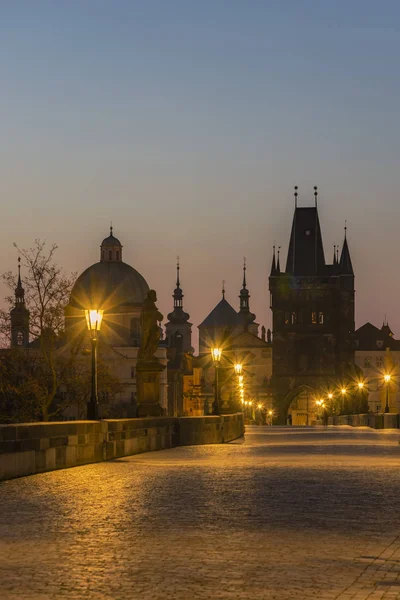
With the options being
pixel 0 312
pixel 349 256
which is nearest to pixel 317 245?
pixel 349 256

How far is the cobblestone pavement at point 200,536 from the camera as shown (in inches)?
368

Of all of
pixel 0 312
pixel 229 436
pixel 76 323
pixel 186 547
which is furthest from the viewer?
pixel 76 323

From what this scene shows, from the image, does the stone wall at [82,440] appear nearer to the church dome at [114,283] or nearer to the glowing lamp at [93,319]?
the glowing lamp at [93,319]

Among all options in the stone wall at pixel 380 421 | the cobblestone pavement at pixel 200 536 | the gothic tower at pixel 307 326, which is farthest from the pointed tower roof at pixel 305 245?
the cobblestone pavement at pixel 200 536

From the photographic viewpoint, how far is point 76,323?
5846 inches

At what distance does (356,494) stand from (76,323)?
434ft

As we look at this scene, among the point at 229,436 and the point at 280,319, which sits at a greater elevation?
the point at 280,319

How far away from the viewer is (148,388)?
142ft

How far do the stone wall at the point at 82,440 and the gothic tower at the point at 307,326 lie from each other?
14974cm

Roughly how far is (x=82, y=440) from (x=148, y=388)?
59.7 ft

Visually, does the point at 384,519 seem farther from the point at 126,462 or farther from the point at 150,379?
the point at 150,379

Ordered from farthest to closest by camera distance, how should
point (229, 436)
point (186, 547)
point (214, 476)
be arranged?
point (229, 436) < point (214, 476) < point (186, 547)

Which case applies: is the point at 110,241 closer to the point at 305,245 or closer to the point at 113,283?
the point at 113,283

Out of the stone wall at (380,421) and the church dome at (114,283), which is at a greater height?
the church dome at (114,283)
